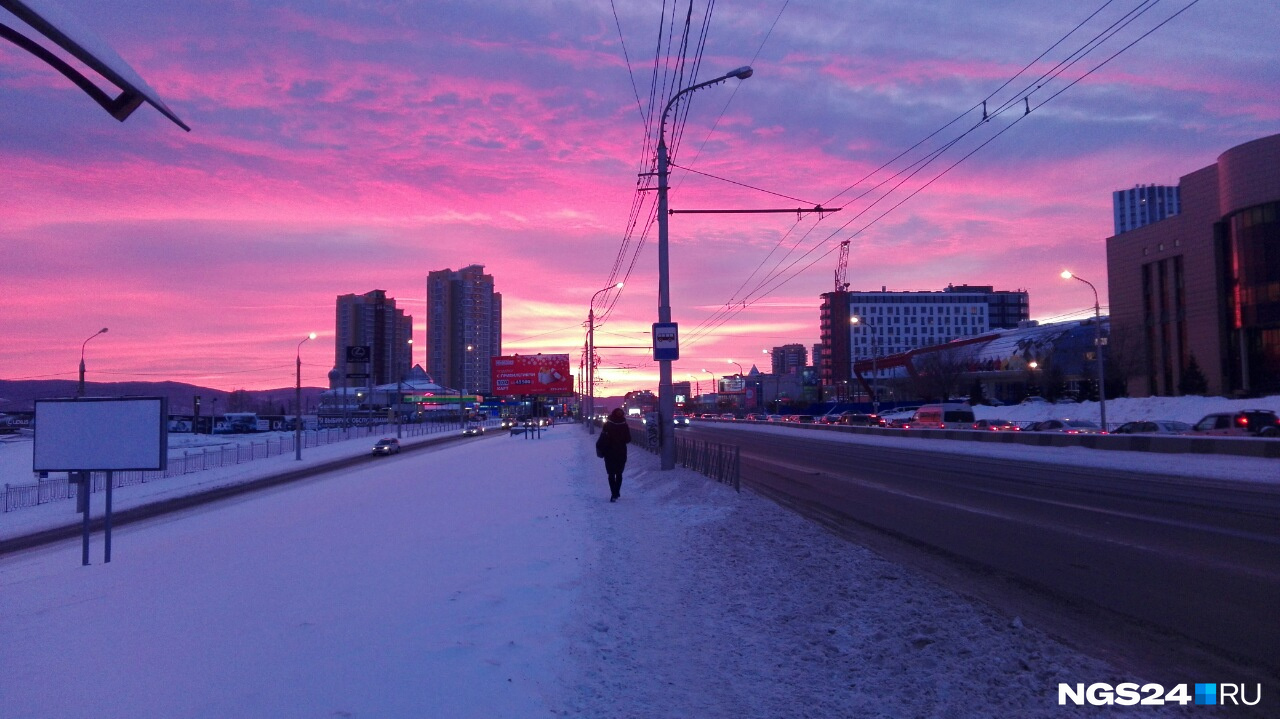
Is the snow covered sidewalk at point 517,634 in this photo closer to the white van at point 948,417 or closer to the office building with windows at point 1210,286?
the white van at point 948,417

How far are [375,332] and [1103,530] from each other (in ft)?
515

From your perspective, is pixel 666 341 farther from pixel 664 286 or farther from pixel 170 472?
pixel 170 472

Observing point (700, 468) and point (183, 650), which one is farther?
point (700, 468)

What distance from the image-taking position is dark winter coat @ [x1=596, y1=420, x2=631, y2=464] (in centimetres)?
1731

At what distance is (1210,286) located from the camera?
6525 centimetres

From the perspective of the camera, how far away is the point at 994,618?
23.3 ft

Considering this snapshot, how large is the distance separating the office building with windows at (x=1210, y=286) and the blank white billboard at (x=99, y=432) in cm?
6657

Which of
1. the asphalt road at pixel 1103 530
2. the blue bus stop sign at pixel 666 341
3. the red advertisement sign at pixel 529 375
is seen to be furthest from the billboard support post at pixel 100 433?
the red advertisement sign at pixel 529 375

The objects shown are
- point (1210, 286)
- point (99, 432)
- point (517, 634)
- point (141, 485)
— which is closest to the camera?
point (517, 634)

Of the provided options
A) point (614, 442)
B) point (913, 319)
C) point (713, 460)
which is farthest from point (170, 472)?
point (913, 319)

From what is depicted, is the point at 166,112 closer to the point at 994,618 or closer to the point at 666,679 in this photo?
the point at 666,679

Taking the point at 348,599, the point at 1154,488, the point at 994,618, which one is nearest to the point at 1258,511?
the point at 1154,488

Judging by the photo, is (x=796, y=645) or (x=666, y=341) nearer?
(x=796, y=645)

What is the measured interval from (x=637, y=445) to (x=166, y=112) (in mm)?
36074
